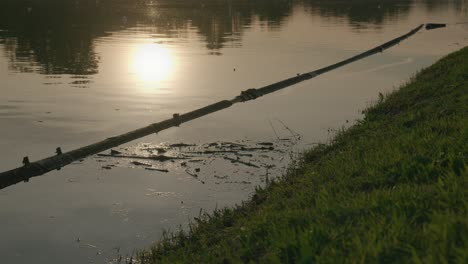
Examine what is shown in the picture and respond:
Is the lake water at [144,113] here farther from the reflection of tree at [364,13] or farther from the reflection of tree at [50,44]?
the reflection of tree at [364,13]

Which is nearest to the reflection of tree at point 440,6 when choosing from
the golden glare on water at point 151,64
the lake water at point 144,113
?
the lake water at point 144,113

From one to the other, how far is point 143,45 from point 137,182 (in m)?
33.8

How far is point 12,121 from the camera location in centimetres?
1872

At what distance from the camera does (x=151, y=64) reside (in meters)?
34.3

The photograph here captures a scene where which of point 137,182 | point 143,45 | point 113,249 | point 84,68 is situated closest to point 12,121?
point 137,182

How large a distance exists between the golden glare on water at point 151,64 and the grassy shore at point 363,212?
1792 cm

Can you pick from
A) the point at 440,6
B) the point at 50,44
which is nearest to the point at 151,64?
the point at 50,44

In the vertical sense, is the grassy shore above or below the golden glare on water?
above

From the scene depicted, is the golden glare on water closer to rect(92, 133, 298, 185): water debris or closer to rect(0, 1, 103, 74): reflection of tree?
rect(0, 1, 103, 74): reflection of tree

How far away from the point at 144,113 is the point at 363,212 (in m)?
14.5

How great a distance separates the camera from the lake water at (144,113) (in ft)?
34.8

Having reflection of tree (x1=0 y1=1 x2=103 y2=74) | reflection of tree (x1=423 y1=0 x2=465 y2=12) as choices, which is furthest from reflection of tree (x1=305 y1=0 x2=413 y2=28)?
reflection of tree (x1=0 y1=1 x2=103 y2=74)

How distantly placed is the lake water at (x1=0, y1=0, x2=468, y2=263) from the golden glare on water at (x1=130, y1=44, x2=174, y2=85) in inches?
3.2

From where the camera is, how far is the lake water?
10.6m
